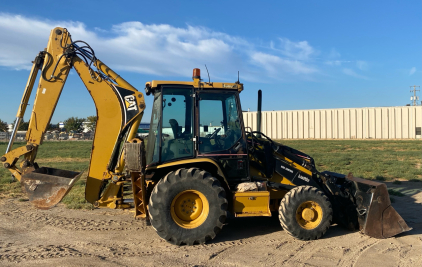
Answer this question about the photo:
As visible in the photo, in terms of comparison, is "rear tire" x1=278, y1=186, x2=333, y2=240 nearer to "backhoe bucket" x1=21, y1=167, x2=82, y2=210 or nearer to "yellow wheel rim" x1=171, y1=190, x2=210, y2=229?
→ "yellow wheel rim" x1=171, y1=190, x2=210, y2=229

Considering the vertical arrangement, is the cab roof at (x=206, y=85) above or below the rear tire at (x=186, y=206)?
above

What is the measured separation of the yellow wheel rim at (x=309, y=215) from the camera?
6059 mm

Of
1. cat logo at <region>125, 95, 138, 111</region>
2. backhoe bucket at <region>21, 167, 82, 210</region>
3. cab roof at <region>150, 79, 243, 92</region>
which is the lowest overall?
backhoe bucket at <region>21, 167, 82, 210</region>

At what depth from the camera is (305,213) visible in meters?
6.05

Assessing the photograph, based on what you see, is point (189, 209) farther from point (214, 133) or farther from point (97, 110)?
point (97, 110)

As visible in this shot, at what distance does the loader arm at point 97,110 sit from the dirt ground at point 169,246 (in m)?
0.77

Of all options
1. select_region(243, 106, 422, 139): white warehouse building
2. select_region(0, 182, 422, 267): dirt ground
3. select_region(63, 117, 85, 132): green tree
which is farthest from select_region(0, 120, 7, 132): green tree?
select_region(0, 182, 422, 267): dirt ground

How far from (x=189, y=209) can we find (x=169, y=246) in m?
0.67

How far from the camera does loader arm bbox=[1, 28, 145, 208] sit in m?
5.75

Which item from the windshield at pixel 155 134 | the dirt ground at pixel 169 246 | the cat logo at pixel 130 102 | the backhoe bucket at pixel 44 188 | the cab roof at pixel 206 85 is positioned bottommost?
the dirt ground at pixel 169 246

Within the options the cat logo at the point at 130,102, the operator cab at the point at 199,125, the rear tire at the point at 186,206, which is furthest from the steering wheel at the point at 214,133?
the cat logo at the point at 130,102

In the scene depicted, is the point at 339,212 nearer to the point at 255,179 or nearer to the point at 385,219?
the point at 385,219

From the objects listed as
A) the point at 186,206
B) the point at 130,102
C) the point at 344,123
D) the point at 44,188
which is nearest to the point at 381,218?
the point at 186,206

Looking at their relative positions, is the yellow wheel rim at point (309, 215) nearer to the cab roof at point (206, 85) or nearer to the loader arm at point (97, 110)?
the cab roof at point (206, 85)
